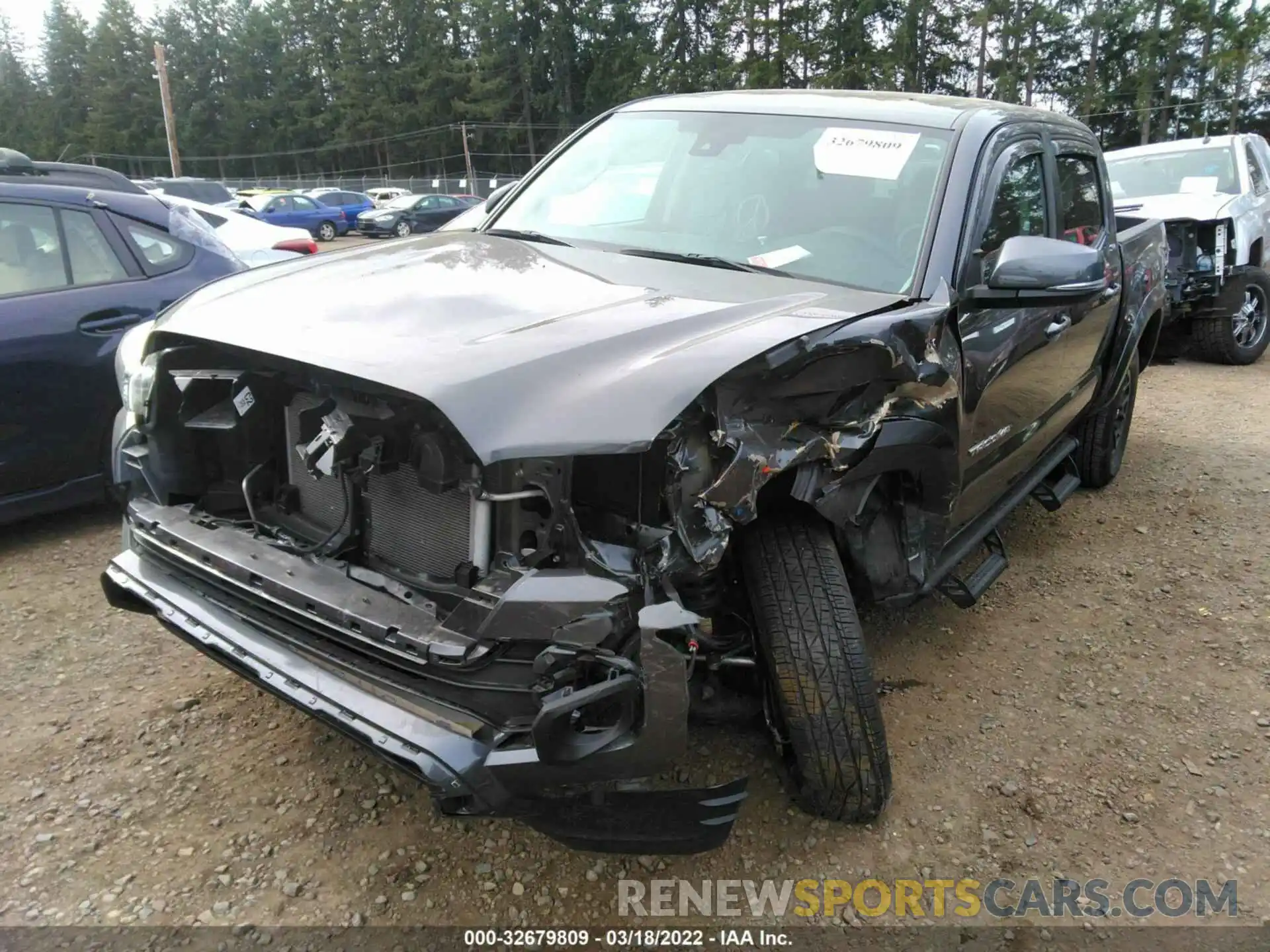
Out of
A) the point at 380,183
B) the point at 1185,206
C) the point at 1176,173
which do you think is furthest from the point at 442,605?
the point at 380,183

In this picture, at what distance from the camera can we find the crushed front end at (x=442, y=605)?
5.71 ft

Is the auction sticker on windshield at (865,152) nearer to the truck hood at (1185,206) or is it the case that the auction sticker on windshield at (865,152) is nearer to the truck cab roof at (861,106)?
the truck cab roof at (861,106)

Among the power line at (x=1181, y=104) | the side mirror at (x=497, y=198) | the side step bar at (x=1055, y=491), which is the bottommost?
the side step bar at (x=1055, y=491)

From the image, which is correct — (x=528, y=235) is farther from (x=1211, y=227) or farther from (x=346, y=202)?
(x=346, y=202)

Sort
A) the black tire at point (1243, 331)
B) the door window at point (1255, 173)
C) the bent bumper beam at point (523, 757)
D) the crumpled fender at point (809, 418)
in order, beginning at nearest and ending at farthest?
the bent bumper beam at point (523, 757)
the crumpled fender at point (809, 418)
the black tire at point (1243, 331)
the door window at point (1255, 173)

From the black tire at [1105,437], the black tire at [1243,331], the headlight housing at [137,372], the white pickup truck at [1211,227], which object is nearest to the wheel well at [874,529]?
the headlight housing at [137,372]

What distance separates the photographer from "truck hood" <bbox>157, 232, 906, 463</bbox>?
176cm

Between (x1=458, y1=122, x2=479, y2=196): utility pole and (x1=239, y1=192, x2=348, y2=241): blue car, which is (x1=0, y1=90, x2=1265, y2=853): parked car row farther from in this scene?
(x1=458, y1=122, x2=479, y2=196): utility pole

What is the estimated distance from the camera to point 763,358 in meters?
1.97

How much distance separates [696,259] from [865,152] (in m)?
0.69

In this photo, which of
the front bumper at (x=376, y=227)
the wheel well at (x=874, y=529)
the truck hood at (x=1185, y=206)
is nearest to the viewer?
the wheel well at (x=874, y=529)

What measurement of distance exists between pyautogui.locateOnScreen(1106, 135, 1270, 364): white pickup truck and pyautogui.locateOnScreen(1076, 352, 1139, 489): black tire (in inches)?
84.9

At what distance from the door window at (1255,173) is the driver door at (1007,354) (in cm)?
678

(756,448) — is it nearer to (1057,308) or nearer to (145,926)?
(145,926)
